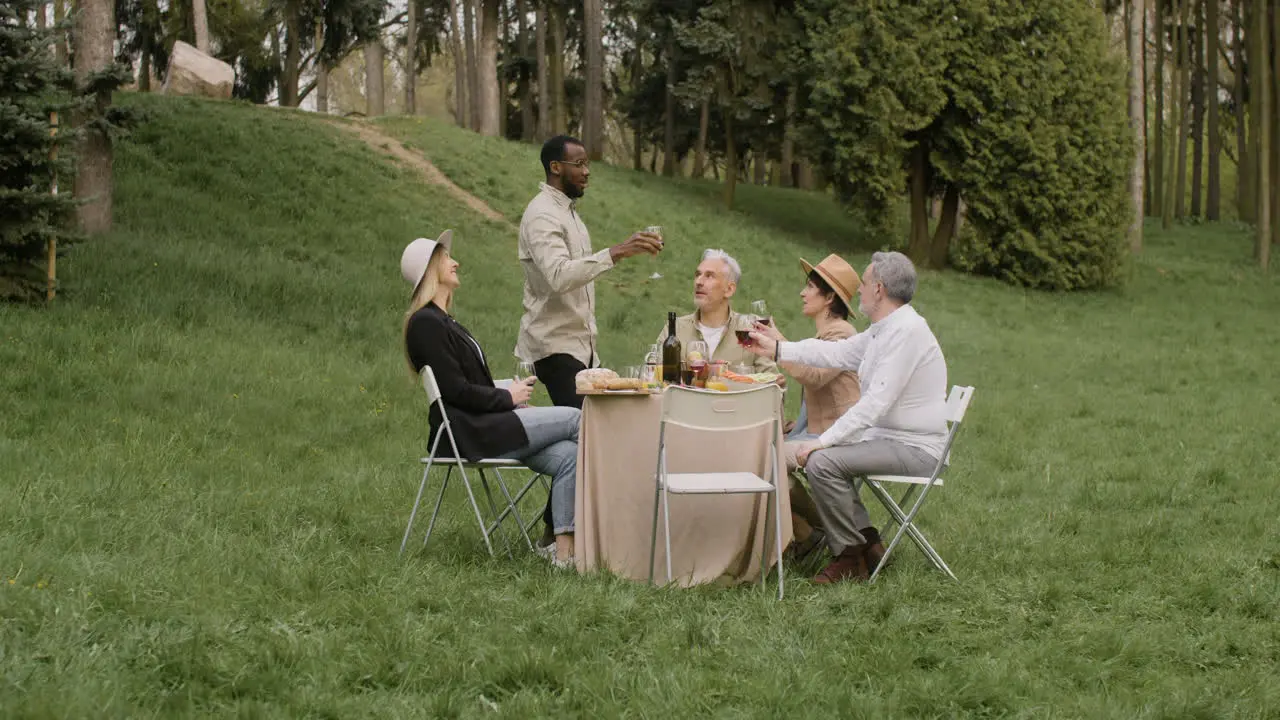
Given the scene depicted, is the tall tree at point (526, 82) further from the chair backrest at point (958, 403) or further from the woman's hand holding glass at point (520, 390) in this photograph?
the chair backrest at point (958, 403)

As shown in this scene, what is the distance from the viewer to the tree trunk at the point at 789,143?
81.8 feet

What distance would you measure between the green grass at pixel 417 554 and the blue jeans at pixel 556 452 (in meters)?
0.40

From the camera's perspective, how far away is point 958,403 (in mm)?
6297

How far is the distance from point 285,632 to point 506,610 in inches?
37.2

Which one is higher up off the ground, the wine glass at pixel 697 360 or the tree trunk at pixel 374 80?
the tree trunk at pixel 374 80

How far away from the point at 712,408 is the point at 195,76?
21.2 m

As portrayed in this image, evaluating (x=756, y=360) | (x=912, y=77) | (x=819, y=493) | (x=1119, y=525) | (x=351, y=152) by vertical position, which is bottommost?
(x=1119, y=525)

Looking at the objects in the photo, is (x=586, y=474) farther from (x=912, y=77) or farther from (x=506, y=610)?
(x=912, y=77)

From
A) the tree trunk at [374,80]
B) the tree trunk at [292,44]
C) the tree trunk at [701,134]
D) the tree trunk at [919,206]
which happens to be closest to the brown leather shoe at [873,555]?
the tree trunk at [919,206]

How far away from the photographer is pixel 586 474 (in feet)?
19.7

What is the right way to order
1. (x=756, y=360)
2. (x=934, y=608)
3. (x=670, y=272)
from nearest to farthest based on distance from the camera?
(x=934, y=608)
(x=756, y=360)
(x=670, y=272)

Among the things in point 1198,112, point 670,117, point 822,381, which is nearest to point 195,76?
point 670,117

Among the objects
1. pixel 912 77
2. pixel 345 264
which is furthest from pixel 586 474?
pixel 912 77

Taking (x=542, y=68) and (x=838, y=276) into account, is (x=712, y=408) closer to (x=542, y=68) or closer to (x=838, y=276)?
(x=838, y=276)
